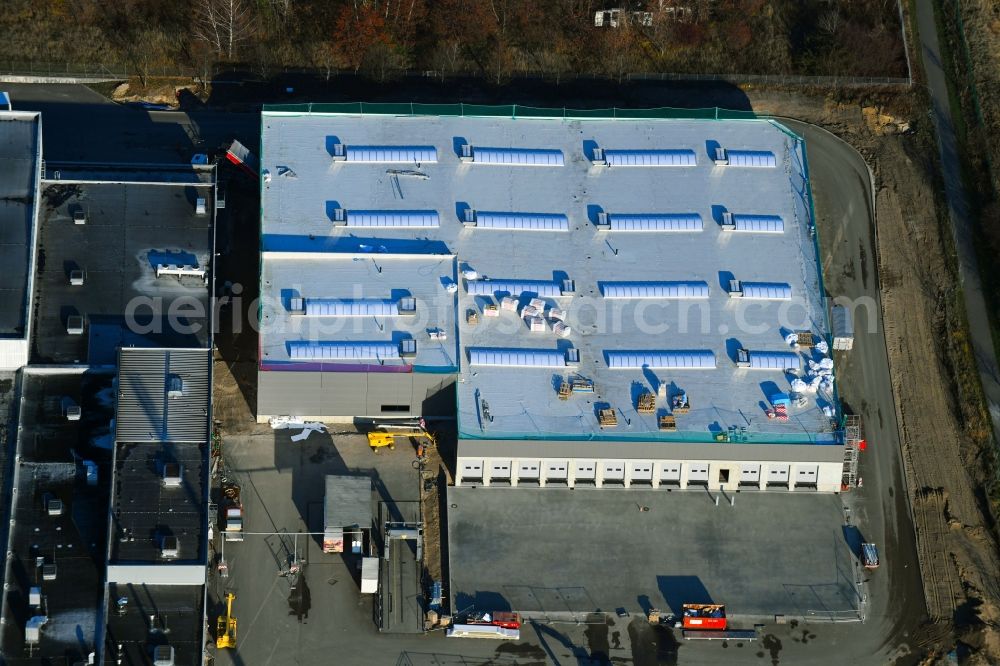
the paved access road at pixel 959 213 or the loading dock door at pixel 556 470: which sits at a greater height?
the paved access road at pixel 959 213

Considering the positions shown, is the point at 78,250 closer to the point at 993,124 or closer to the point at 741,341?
the point at 741,341

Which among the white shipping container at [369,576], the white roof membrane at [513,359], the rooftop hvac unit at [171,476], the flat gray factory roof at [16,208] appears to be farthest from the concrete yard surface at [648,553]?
the flat gray factory roof at [16,208]

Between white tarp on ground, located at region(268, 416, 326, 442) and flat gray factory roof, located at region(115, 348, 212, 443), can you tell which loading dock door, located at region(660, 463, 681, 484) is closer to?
white tarp on ground, located at region(268, 416, 326, 442)

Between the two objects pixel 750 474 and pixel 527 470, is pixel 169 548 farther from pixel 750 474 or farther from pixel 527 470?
pixel 750 474

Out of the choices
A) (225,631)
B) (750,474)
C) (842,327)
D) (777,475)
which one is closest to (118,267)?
(225,631)

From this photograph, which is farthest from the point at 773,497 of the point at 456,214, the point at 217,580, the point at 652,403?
the point at 217,580

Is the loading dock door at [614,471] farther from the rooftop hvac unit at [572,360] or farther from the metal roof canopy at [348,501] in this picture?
the metal roof canopy at [348,501]
